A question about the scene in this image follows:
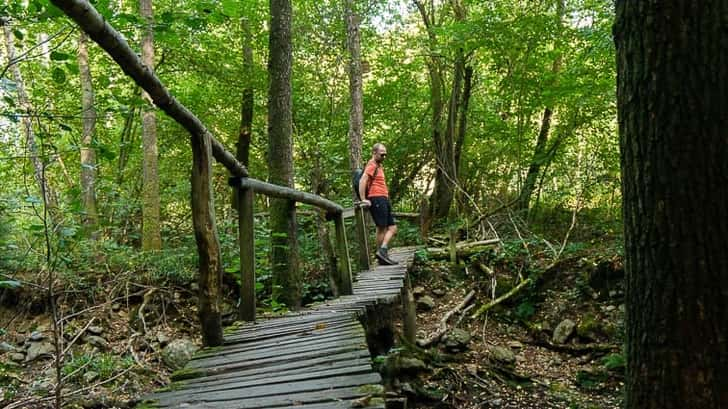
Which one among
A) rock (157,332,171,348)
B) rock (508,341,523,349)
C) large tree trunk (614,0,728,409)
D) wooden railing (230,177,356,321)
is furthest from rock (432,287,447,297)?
large tree trunk (614,0,728,409)

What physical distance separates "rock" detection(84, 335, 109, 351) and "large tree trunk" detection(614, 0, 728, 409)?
24.0 feet

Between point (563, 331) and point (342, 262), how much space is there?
3659mm

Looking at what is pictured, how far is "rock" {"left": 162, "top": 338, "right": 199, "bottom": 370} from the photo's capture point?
23.1ft

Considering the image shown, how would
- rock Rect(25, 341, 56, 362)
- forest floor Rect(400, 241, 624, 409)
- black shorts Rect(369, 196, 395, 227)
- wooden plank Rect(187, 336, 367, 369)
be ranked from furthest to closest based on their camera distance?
black shorts Rect(369, 196, 395, 227), rock Rect(25, 341, 56, 362), forest floor Rect(400, 241, 624, 409), wooden plank Rect(187, 336, 367, 369)

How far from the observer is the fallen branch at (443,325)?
7.56 m

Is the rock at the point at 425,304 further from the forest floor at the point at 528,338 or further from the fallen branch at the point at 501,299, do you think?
the fallen branch at the point at 501,299

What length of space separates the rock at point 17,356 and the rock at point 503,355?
673 centimetres

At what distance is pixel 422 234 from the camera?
11.9 meters

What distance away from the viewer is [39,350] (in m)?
7.45

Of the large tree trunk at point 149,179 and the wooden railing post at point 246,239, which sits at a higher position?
the large tree trunk at point 149,179

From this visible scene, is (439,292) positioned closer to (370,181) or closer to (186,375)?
(370,181)

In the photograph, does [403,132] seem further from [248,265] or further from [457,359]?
[248,265]

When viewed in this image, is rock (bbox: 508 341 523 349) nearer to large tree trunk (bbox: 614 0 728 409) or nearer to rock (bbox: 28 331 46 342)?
large tree trunk (bbox: 614 0 728 409)

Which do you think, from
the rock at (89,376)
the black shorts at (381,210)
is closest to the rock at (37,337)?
the rock at (89,376)
